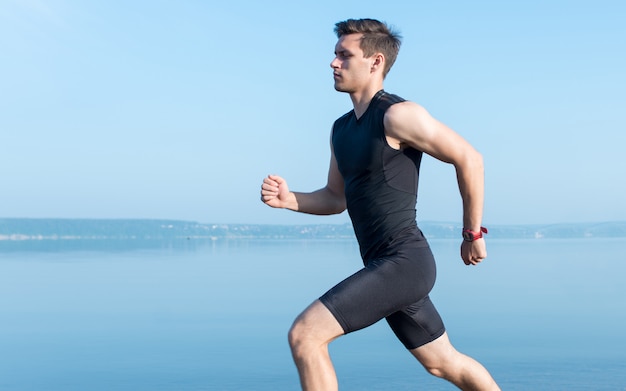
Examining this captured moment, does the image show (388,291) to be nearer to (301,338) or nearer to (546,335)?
(301,338)

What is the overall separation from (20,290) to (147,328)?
5628 millimetres

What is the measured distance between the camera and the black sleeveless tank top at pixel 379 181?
3.25 metres

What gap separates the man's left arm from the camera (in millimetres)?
3170

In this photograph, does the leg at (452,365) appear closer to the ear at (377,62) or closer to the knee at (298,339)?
the knee at (298,339)

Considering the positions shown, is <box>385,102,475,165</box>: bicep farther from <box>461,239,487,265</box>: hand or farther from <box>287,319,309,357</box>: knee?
<box>287,319,309,357</box>: knee

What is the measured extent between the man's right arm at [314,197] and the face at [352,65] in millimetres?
417

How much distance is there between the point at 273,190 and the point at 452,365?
1014 millimetres

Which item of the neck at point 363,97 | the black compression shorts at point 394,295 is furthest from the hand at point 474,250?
the neck at point 363,97

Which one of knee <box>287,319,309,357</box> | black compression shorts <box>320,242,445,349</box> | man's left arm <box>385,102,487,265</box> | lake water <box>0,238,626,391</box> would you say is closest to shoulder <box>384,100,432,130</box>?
man's left arm <box>385,102,487,265</box>

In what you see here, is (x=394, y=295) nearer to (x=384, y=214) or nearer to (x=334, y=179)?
(x=384, y=214)

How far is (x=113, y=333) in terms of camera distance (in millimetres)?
8836

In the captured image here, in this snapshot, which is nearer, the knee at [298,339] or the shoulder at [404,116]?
the knee at [298,339]

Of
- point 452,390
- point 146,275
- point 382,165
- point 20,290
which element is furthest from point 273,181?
point 146,275

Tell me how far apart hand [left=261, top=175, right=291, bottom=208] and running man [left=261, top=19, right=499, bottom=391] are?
0.27 metres
